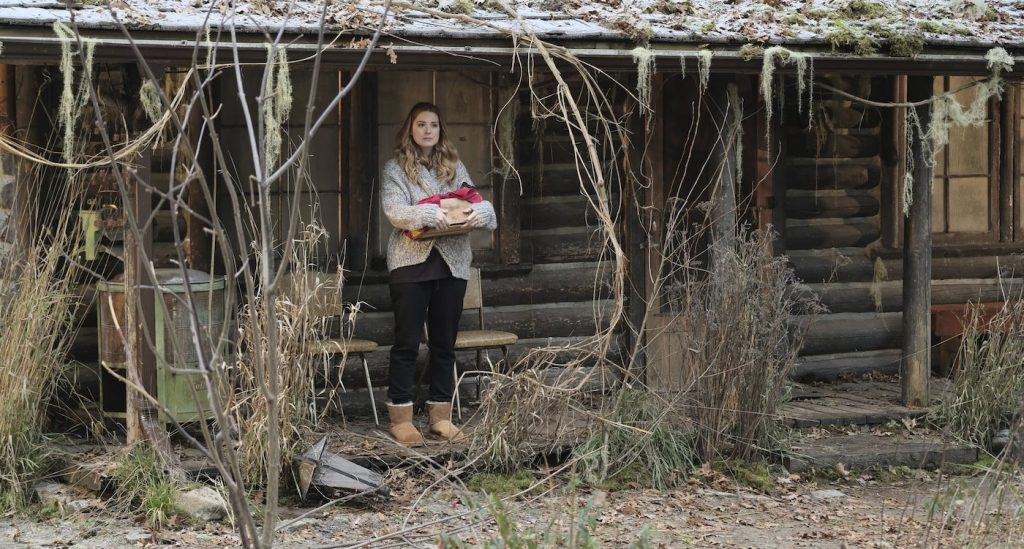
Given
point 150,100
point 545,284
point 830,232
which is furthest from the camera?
point 830,232

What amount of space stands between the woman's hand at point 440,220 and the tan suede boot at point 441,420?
1038 mm

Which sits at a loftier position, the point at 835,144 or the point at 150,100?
the point at 150,100

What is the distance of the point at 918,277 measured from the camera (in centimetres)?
854

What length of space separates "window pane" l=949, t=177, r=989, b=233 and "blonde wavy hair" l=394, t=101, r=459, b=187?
181 inches

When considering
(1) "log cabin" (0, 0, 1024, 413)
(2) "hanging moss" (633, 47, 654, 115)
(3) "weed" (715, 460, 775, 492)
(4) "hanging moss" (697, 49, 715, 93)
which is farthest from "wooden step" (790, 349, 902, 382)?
(2) "hanging moss" (633, 47, 654, 115)

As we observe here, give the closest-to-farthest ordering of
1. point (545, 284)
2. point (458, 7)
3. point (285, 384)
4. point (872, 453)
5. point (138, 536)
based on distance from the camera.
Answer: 1. point (138, 536)
2. point (285, 384)
3. point (458, 7)
4. point (872, 453)
5. point (545, 284)

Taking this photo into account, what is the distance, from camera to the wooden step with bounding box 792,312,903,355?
989 cm

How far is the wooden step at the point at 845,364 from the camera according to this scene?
9828mm

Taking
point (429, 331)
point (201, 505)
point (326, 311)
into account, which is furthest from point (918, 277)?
point (201, 505)

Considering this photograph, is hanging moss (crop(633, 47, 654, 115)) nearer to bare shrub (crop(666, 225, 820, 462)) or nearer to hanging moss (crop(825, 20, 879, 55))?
bare shrub (crop(666, 225, 820, 462))

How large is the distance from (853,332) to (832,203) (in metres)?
0.98

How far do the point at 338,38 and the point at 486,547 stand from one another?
3.38 metres

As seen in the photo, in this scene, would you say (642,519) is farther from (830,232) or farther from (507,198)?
(830,232)

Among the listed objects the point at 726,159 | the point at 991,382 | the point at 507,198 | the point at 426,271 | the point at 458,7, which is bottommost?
the point at 991,382
